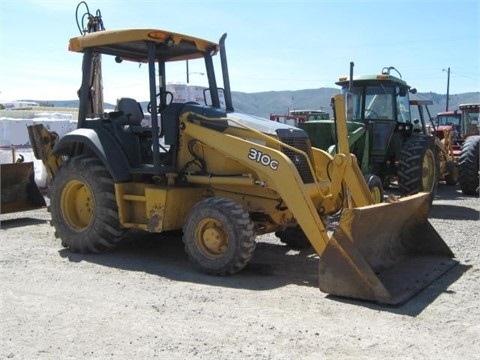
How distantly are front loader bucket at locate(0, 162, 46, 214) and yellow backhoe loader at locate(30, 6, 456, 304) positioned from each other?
2.32 metres

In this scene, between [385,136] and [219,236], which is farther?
[385,136]

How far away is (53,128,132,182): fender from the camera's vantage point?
7.05 meters

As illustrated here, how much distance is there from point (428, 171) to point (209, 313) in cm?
778

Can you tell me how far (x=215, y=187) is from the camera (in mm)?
6848

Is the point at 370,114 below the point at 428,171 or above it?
above

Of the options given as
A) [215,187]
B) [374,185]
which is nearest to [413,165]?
[374,185]

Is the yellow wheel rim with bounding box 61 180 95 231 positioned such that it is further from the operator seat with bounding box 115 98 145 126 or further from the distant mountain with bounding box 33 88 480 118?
the distant mountain with bounding box 33 88 480 118

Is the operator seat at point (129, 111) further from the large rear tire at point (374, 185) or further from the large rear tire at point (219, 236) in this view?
the large rear tire at point (374, 185)

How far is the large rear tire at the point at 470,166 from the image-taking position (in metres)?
13.6

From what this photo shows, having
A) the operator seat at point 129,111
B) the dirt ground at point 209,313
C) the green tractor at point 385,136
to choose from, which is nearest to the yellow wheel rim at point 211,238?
the dirt ground at point 209,313

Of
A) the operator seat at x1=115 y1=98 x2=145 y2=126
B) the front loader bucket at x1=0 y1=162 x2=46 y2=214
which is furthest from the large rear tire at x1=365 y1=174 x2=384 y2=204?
the front loader bucket at x1=0 y1=162 x2=46 y2=214

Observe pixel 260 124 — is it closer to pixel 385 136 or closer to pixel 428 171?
pixel 385 136

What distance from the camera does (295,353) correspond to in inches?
161

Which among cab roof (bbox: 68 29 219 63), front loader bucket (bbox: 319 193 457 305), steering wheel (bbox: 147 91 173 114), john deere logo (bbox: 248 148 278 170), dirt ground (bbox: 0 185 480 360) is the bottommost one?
dirt ground (bbox: 0 185 480 360)
